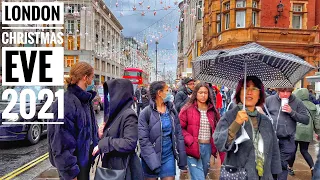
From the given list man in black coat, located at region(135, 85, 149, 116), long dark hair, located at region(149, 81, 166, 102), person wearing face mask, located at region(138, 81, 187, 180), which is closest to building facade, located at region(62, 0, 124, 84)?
man in black coat, located at region(135, 85, 149, 116)

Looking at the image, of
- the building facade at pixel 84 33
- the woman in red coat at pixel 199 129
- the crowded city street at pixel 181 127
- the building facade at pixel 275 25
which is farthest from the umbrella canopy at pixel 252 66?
the building facade at pixel 84 33

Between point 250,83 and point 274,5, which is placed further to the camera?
point 274,5

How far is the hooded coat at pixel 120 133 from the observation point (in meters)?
3.10

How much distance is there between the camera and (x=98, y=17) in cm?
6159

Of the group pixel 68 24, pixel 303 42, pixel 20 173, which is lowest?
pixel 20 173

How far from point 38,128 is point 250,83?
8.20 m

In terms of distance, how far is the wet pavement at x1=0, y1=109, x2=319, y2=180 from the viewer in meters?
6.10

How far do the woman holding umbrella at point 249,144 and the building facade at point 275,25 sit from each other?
64.5 ft

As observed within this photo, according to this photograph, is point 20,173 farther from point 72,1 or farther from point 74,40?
point 74,40

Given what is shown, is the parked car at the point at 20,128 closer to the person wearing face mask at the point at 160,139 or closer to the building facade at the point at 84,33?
the person wearing face mask at the point at 160,139

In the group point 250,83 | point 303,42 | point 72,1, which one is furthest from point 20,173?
point 72,1

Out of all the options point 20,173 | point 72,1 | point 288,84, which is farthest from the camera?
point 72,1

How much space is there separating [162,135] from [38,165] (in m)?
4.15

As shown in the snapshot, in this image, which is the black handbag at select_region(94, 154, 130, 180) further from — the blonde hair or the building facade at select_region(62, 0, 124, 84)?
the building facade at select_region(62, 0, 124, 84)
